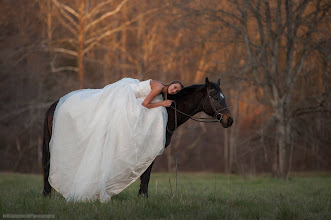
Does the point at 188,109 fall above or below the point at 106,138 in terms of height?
above

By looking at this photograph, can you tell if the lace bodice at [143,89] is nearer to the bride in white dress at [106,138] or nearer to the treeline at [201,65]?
the bride in white dress at [106,138]

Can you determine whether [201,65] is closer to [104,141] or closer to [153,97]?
[153,97]

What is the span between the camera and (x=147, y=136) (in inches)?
260

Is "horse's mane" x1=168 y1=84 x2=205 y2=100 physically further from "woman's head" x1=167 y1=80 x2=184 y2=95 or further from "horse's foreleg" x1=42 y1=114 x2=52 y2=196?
"horse's foreleg" x1=42 y1=114 x2=52 y2=196

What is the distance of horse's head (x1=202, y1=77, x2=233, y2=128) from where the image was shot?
6863 millimetres

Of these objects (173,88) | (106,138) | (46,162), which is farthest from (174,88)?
(46,162)

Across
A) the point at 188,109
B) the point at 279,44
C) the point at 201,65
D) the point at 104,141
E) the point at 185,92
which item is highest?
the point at 279,44

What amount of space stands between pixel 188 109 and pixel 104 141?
1.63 meters

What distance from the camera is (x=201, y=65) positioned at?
19.7 metres

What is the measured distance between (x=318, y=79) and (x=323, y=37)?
6.10ft

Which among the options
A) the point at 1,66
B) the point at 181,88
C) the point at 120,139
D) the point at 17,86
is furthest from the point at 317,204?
the point at 17,86

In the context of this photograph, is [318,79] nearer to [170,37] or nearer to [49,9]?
A: [170,37]

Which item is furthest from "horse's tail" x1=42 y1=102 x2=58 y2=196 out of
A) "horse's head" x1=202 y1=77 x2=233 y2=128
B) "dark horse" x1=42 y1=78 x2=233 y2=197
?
"horse's head" x1=202 y1=77 x2=233 y2=128

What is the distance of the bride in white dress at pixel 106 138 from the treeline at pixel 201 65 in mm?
6030
